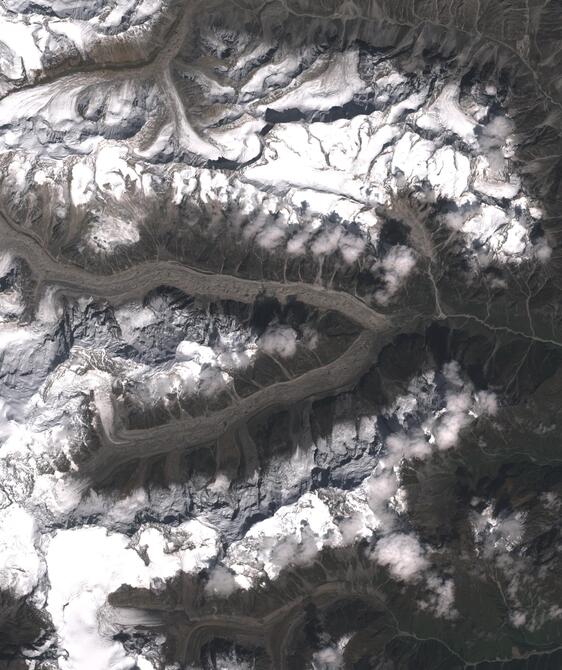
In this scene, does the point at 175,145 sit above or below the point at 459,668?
above

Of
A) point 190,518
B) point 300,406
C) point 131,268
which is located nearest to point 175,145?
point 131,268

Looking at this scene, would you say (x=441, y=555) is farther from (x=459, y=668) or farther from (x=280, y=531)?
(x=280, y=531)

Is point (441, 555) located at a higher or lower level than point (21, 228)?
lower

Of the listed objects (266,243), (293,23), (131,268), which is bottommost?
(131,268)

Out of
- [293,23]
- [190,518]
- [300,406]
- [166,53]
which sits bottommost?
[190,518]

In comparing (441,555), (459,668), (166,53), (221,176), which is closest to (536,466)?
(441,555)

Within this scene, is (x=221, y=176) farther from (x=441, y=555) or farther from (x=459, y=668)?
(x=459, y=668)
